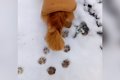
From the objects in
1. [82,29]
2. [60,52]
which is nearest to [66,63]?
[60,52]

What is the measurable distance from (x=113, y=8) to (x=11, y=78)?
49cm

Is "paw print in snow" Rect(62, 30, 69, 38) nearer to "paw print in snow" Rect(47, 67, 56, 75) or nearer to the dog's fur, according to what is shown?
the dog's fur

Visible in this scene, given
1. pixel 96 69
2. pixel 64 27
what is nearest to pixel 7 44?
pixel 64 27

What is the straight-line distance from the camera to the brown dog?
87cm

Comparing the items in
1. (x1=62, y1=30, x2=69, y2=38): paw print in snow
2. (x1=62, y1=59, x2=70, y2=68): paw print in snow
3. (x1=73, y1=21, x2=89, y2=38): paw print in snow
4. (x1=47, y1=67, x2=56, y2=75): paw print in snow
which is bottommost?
(x1=47, y1=67, x2=56, y2=75): paw print in snow

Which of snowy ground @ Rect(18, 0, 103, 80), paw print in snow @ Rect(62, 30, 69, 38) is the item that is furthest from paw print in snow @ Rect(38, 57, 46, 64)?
paw print in snow @ Rect(62, 30, 69, 38)

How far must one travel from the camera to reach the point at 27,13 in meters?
0.94

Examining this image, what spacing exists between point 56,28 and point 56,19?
3 centimetres

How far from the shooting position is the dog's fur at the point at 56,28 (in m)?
0.89

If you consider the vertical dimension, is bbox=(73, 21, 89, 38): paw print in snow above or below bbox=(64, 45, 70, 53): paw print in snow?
above

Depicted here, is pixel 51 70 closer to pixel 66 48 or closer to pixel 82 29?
pixel 66 48

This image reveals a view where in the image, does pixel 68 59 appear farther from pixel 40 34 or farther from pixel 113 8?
pixel 113 8

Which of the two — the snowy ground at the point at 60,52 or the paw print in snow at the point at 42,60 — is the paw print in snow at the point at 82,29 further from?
the paw print in snow at the point at 42,60

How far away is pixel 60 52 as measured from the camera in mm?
938
